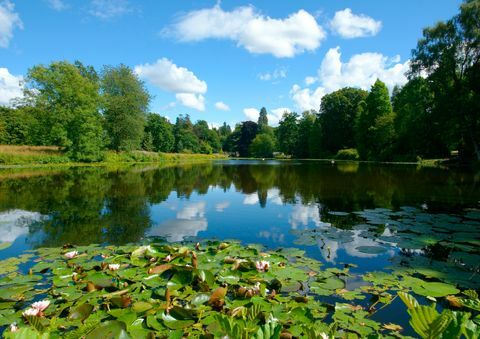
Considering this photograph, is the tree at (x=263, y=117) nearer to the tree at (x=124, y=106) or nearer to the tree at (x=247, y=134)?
the tree at (x=247, y=134)

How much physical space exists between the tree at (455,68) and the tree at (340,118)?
31.5 meters

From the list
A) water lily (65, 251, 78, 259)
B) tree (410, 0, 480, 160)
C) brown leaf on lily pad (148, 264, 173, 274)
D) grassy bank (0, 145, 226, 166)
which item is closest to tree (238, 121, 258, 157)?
grassy bank (0, 145, 226, 166)

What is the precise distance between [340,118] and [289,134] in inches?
793

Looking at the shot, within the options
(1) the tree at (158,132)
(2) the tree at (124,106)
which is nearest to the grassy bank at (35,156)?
(2) the tree at (124,106)

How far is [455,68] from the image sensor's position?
2852cm

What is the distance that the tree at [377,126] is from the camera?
43.3 metres

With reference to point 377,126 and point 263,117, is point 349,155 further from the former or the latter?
point 263,117

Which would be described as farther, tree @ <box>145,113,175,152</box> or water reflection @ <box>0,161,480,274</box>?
tree @ <box>145,113,175,152</box>

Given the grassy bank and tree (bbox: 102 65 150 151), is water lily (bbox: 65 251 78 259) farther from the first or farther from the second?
tree (bbox: 102 65 150 151)

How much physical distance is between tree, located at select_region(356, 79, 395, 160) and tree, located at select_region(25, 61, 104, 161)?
39.9 m

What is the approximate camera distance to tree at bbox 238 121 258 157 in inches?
4220

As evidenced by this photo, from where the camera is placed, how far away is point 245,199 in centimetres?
1302

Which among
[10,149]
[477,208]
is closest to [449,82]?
[477,208]

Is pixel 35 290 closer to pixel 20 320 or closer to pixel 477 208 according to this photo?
pixel 20 320
